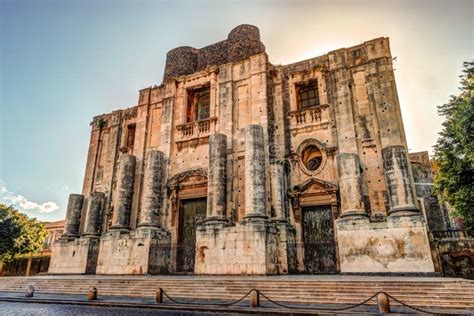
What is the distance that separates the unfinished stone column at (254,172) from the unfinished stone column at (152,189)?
498 centimetres

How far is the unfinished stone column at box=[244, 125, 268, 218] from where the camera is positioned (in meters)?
12.9

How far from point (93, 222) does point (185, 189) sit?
582 centimetres

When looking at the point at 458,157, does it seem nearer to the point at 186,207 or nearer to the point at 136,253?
the point at 186,207

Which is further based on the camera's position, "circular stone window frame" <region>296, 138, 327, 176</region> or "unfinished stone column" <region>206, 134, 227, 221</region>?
"circular stone window frame" <region>296, 138, 327, 176</region>

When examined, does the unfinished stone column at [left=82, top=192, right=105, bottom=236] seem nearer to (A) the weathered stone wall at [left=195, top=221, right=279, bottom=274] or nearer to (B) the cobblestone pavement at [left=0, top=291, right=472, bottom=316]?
(A) the weathered stone wall at [left=195, top=221, right=279, bottom=274]

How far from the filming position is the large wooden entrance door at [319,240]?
12547 millimetres

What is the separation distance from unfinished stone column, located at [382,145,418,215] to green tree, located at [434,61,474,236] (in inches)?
51.7

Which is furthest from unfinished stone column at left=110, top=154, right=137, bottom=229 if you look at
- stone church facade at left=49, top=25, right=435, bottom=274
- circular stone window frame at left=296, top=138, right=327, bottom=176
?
circular stone window frame at left=296, top=138, right=327, bottom=176

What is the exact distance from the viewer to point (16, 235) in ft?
73.0

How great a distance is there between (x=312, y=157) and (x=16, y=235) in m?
21.4

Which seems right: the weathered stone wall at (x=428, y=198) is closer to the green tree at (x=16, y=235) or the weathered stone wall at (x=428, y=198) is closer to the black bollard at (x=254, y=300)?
the black bollard at (x=254, y=300)

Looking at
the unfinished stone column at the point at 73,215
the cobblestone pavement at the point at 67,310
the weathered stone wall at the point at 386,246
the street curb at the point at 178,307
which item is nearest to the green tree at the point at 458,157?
the weathered stone wall at the point at 386,246

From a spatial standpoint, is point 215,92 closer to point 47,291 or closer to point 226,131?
point 226,131

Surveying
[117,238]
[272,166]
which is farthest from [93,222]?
[272,166]
